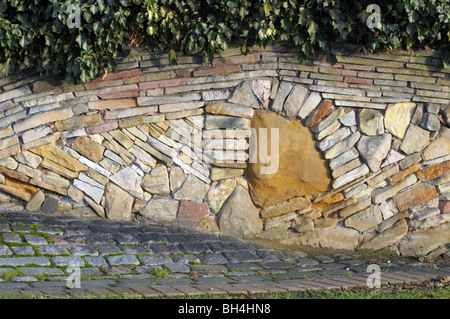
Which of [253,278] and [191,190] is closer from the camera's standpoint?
[253,278]

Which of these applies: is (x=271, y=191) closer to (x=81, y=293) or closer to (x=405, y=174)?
(x=405, y=174)

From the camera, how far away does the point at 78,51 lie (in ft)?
19.6

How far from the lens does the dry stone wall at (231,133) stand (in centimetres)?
596

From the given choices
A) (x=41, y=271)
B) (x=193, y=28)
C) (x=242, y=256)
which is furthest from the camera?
(x=193, y=28)

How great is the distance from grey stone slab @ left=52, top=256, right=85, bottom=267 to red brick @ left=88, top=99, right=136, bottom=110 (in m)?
1.76

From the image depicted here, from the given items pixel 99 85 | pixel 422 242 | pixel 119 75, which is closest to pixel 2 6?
pixel 99 85

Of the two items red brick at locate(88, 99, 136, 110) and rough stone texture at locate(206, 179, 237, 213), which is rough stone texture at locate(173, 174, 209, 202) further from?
red brick at locate(88, 99, 136, 110)

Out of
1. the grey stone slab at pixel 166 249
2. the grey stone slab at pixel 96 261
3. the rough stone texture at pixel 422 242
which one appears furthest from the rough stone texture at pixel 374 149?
the grey stone slab at pixel 96 261

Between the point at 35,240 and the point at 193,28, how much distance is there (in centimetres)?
264

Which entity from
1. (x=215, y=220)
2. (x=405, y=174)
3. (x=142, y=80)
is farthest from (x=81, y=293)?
(x=405, y=174)

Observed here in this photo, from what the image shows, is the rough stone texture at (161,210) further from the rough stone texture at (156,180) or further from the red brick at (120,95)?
the red brick at (120,95)

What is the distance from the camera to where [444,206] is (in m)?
6.11

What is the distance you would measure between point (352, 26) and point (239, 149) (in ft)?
5.74

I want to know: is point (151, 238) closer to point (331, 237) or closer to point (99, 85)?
point (99, 85)
